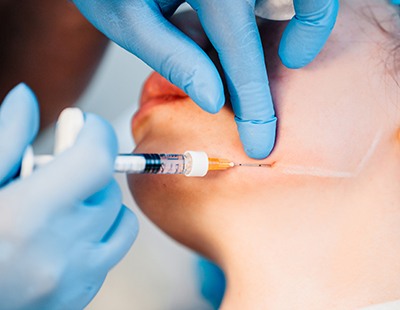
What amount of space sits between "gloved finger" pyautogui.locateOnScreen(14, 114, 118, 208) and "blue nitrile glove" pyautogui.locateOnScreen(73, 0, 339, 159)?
0.30 m

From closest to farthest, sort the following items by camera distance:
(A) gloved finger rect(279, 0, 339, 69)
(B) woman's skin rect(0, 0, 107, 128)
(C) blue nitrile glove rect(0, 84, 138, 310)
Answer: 1. (C) blue nitrile glove rect(0, 84, 138, 310)
2. (A) gloved finger rect(279, 0, 339, 69)
3. (B) woman's skin rect(0, 0, 107, 128)

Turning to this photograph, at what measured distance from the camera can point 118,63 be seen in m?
2.13

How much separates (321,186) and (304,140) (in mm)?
115

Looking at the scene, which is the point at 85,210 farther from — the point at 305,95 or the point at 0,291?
the point at 305,95

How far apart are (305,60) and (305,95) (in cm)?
8

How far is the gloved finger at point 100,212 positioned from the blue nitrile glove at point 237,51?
0.28m

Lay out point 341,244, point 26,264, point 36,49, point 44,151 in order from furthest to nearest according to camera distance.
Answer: point 44,151, point 36,49, point 341,244, point 26,264

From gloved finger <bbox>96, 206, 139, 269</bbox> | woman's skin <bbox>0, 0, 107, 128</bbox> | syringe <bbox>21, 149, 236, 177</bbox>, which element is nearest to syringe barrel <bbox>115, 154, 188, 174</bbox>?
syringe <bbox>21, 149, 236, 177</bbox>

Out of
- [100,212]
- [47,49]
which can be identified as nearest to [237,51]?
[100,212]

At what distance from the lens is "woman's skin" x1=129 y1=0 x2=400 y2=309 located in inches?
39.9

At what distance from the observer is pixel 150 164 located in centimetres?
→ 96

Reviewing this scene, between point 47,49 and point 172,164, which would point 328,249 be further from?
point 47,49

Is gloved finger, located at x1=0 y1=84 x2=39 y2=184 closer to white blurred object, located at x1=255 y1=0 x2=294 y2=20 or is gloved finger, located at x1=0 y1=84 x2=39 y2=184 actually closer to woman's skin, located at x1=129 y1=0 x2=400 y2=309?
woman's skin, located at x1=129 y1=0 x2=400 y2=309

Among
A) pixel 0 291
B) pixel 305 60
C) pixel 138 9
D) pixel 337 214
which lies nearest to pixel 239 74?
pixel 305 60
